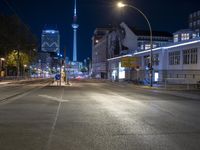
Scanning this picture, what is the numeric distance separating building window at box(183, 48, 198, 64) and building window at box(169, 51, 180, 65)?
2400 millimetres

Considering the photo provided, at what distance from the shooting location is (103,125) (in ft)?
40.5

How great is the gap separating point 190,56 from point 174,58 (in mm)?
6495

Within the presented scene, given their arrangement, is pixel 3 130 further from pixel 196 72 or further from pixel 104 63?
pixel 104 63

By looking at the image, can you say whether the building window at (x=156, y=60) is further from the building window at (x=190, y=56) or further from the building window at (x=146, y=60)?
the building window at (x=190, y=56)

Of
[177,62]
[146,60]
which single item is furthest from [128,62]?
[177,62]

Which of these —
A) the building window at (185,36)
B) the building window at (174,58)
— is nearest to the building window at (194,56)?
the building window at (174,58)

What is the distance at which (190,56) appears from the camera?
58.1m

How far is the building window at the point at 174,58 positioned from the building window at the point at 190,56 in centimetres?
240

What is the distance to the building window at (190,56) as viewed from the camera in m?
56.3

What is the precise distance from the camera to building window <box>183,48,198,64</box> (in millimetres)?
56344

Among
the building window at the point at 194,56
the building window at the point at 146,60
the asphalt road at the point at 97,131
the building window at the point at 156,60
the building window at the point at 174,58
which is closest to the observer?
the asphalt road at the point at 97,131

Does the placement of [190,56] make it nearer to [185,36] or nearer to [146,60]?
[146,60]

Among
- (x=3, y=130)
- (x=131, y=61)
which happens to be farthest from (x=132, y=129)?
(x=131, y=61)

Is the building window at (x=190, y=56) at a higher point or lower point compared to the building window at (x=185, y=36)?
lower
